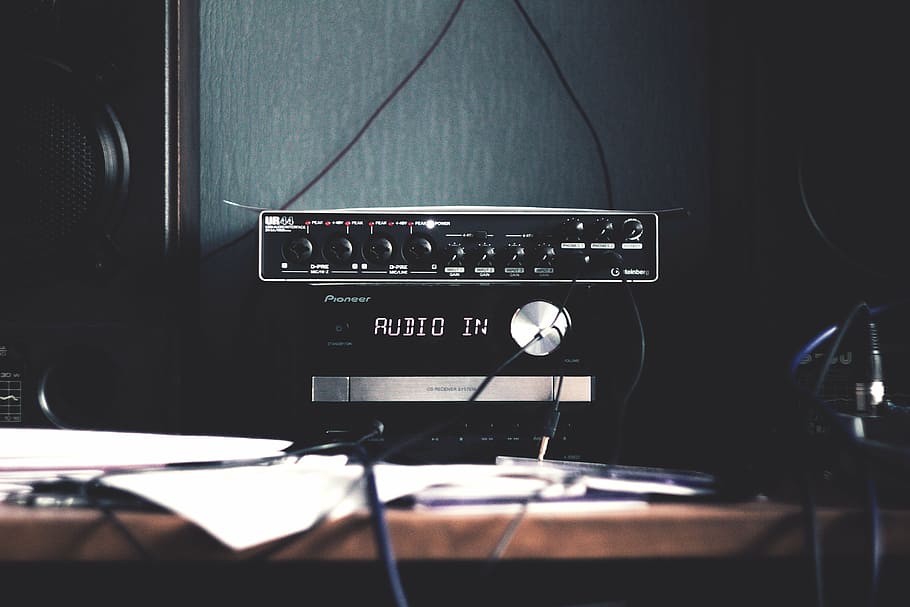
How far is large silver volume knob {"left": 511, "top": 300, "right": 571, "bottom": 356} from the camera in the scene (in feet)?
2.20

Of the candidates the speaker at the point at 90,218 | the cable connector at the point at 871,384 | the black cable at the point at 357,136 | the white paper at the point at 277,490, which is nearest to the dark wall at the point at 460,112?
the black cable at the point at 357,136

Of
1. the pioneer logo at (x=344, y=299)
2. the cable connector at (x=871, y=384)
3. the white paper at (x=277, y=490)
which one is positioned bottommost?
the white paper at (x=277, y=490)

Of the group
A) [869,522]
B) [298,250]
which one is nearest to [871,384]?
[869,522]

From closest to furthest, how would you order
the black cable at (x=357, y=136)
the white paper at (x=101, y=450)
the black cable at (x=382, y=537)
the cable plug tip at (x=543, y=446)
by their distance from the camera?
the black cable at (x=382, y=537) → the white paper at (x=101, y=450) → the cable plug tip at (x=543, y=446) → the black cable at (x=357, y=136)

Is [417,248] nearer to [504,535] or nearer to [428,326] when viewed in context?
[428,326]

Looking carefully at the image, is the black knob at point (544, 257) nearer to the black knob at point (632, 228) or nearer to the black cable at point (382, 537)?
the black knob at point (632, 228)

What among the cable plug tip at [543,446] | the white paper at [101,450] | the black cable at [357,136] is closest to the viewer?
the white paper at [101,450]

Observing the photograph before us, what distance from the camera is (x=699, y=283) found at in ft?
3.20

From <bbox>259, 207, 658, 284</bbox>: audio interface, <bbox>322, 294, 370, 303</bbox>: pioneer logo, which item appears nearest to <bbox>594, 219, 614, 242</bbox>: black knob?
<bbox>259, 207, 658, 284</bbox>: audio interface

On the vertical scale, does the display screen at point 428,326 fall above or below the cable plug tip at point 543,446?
above

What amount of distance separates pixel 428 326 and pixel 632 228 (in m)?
0.22

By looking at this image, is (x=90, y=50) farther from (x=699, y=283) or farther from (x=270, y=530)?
(x=699, y=283)

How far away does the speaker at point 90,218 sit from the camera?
0.67 m

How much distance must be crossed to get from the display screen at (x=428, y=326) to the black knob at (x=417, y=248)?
58mm
